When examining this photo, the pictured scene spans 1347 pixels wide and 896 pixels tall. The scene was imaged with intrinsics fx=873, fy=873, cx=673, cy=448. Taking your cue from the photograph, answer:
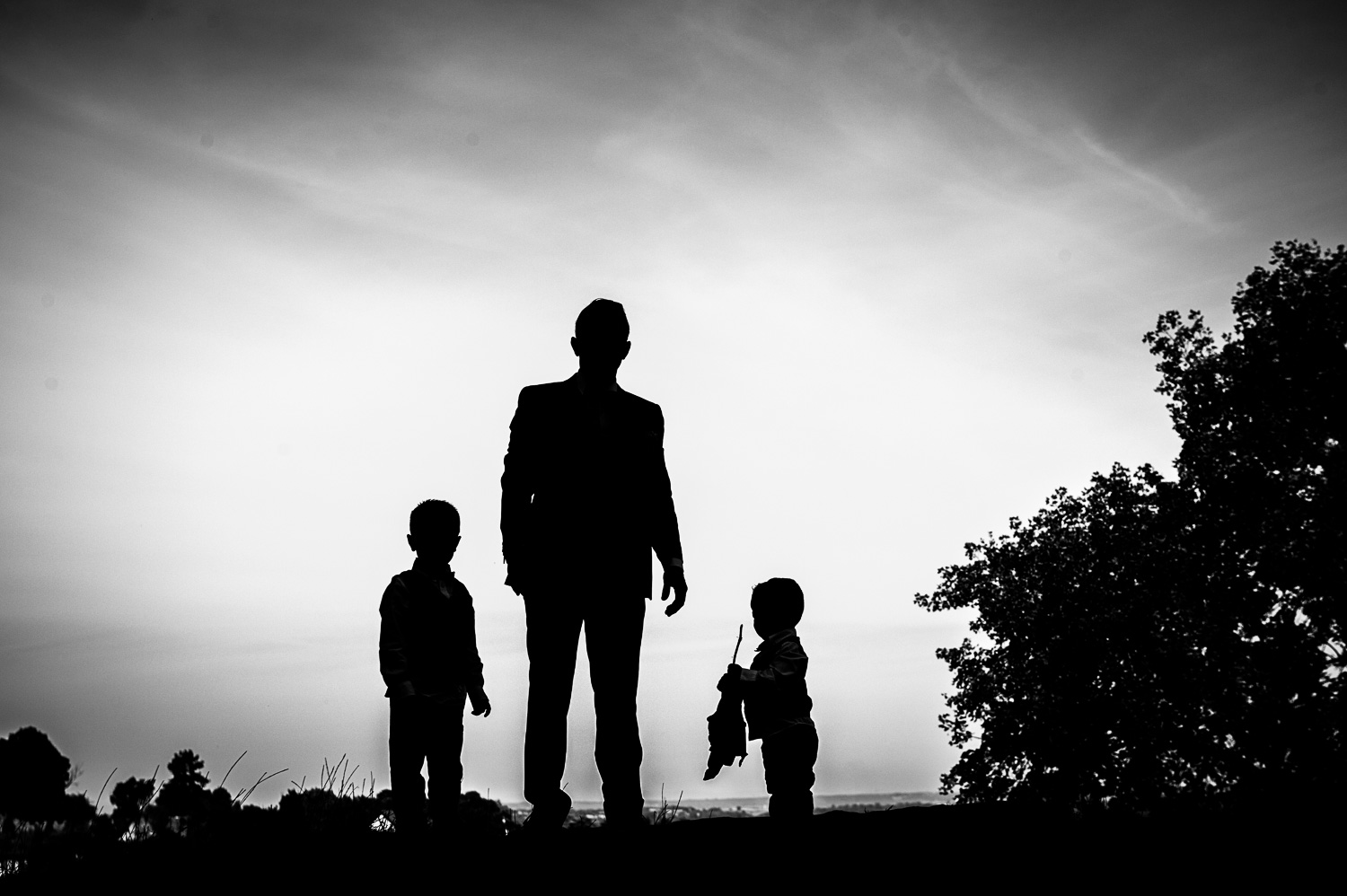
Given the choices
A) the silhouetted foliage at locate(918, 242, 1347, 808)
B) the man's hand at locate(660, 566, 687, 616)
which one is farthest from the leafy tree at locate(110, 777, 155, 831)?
the silhouetted foliage at locate(918, 242, 1347, 808)

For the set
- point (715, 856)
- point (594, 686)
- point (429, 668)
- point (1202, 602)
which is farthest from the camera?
point (1202, 602)

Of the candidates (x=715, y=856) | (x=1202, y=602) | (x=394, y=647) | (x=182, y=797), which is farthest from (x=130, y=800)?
(x=1202, y=602)

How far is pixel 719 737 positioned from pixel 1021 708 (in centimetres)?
1628

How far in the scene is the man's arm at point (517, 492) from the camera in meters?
4.80

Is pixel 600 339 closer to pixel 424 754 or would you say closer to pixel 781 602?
pixel 781 602

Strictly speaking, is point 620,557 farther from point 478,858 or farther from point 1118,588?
point 1118,588

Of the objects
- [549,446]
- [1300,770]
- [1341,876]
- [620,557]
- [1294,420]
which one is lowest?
[1300,770]

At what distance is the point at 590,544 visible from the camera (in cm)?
479

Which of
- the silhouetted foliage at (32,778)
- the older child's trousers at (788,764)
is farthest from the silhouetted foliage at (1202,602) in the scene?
the silhouetted foliage at (32,778)

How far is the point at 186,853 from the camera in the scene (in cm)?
346

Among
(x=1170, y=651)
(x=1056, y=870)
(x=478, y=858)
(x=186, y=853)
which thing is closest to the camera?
(x=1056, y=870)

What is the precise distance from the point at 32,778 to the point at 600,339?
13.2 feet

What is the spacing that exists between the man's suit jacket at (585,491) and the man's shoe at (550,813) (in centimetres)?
112

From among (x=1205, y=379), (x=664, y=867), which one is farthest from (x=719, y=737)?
(x=1205, y=379)
